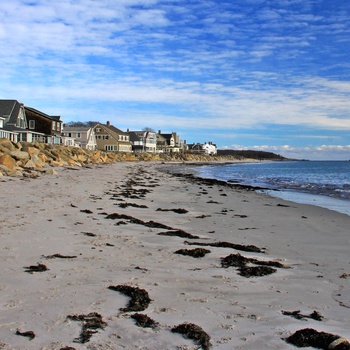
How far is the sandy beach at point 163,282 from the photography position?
11.6 feet

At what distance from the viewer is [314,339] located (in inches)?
138

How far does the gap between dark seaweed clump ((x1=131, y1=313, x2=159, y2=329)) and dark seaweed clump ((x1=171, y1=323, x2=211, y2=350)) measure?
222mm

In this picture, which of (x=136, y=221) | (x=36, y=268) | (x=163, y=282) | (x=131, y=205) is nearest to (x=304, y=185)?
(x=131, y=205)

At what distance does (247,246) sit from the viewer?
7.48 meters

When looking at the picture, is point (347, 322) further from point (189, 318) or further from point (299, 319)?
point (189, 318)

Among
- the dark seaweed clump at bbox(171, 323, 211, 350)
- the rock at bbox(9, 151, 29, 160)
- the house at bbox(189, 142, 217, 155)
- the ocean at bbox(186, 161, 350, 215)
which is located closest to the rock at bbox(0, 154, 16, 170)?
the rock at bbox(9, 151, 29, 160)

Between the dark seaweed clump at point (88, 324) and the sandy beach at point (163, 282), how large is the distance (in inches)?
0.4

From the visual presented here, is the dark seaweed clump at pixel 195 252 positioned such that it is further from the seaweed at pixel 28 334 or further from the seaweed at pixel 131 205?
the seaweed at pixel 131 205

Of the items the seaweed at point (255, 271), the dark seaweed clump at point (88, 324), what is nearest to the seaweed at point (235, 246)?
the seaweed at point (255, 271)

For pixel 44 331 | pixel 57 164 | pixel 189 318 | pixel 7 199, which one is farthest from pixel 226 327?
pixel 57 164

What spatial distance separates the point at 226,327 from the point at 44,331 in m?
1.75

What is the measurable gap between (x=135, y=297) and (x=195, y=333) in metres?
1.09

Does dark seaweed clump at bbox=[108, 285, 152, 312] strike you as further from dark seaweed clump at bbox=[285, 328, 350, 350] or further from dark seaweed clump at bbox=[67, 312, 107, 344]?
dark seaweed clump at bbox=[285, 328, 350, 350]

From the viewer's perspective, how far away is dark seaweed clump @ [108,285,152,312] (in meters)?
4.13
